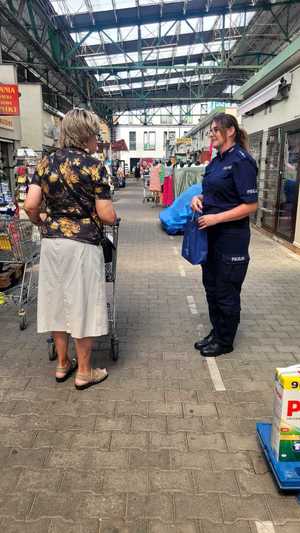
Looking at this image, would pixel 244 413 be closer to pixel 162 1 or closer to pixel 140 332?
pixel 140 332

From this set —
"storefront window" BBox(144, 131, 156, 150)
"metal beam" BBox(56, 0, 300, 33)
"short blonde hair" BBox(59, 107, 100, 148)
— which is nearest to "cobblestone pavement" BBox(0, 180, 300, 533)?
"short blonde hair" BBox(59, 107, 100, 148)

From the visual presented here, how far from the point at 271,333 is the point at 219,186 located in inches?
70.4

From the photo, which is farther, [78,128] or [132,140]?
[132,140]

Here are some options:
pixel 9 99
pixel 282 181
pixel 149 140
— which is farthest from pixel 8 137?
pixel 149 140

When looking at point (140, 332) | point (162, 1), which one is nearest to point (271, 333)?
point (140, 332)

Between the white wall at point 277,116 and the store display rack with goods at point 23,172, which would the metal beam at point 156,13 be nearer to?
the white wall at point 277,116

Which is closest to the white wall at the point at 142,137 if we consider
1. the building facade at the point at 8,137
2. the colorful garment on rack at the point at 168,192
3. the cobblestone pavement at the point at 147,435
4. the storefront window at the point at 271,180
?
the colorful garment on rack at the point at 168,192

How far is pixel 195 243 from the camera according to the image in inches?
134

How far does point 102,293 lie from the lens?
289 centimetres

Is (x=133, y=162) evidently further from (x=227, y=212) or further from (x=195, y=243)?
(x=227, y=212)

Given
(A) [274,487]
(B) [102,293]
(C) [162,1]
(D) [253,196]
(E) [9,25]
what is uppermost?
(C) [162,1]

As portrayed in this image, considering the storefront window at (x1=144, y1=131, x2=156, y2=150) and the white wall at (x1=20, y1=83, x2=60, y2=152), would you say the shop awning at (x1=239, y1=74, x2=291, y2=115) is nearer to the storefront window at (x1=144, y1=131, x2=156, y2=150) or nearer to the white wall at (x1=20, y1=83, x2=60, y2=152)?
the white wall at (x1=20, y1=83, x2=60, y2=152)

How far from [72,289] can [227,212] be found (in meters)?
1.28

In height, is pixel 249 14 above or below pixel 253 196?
above
